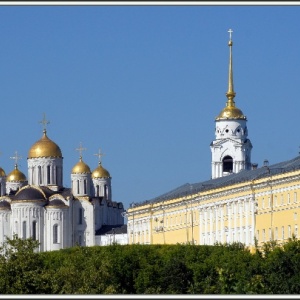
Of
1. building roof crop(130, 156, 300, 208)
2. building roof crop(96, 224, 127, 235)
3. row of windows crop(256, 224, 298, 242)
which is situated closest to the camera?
row of windows crop(256, 224, 298, 242)

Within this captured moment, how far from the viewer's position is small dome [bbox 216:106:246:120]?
178 meters

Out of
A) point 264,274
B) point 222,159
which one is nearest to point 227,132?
point 222,159

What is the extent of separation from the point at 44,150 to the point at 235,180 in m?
55.0

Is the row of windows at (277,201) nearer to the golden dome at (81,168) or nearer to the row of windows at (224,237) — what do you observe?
the row of windows at (224,237)

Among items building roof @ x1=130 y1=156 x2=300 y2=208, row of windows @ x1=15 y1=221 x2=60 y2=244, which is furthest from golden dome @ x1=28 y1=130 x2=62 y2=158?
building roof @ x1=130 y1=156 x2=300 y2=208

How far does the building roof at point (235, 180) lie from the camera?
403ft

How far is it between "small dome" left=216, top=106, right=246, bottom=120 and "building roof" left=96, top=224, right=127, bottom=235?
13165mm

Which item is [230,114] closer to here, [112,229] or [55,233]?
[112,229]

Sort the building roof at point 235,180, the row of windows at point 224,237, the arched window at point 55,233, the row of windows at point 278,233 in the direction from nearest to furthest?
1. the row of windows at point 278,233
2. the building roof at point 235,180
3. the row of windows at point 224,237
4. the arched window at point 55,233

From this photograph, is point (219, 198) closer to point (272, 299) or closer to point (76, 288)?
point (76, 288)

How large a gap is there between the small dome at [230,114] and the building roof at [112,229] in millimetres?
13165


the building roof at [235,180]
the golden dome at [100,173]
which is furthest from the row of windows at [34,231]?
the building roof at [235,180]

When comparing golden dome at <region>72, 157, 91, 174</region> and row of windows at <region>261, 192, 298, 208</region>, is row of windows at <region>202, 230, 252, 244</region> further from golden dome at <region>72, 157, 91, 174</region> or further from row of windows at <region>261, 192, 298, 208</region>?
golden dome at <region>72, 157, 91, 174</region>

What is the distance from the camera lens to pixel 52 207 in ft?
611
